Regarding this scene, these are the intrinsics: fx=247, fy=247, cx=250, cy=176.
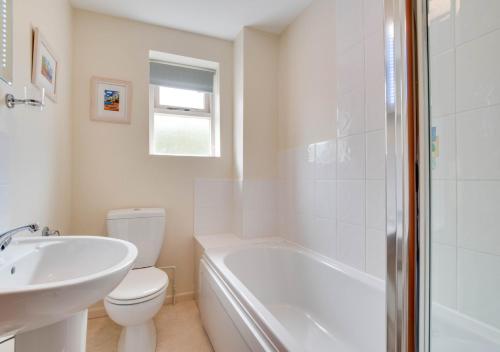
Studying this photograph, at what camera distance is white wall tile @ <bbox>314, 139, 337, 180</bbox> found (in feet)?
5.12

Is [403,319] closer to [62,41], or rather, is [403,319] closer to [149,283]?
[149,283]

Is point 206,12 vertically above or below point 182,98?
above

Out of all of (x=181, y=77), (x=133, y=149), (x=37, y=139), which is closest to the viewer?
(x=37, y=139)

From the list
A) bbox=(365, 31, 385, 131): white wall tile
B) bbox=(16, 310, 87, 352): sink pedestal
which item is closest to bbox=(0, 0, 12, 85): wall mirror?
bbox=(16, 310, 87, 352): sink pedestal

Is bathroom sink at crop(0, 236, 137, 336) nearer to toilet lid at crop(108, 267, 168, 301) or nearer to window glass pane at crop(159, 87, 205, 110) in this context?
toilet lid at crop(108, 267, 168, 301)

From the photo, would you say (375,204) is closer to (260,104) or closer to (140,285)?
(260,104)

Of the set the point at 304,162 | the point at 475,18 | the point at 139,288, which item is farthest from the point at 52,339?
the point at 475,18

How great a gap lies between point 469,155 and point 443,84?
260mm

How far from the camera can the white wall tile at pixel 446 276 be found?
750 mm

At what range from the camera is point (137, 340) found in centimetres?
142

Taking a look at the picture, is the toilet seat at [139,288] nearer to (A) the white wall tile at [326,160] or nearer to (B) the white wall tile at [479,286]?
(A) the white wall tile at [326,160]

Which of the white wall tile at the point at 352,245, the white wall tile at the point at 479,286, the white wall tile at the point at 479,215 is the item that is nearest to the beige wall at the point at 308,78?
the white wall tile at the point at 352,245

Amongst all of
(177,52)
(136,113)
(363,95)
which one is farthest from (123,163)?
(363,95)

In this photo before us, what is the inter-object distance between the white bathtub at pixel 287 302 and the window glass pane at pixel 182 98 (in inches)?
54.0
